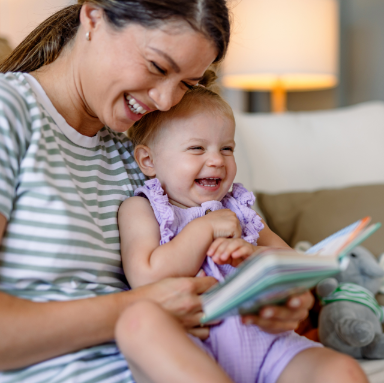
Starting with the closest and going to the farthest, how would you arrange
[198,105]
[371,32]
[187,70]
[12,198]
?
[12,198], [187,70], [198,105], [371,32]

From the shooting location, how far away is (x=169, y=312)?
0.79 metres

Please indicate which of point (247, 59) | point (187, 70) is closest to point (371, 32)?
point (247, 59)

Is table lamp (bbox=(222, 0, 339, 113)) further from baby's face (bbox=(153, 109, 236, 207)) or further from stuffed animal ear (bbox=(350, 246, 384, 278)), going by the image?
baby's face (bbox=(153, 109, 236, 207))

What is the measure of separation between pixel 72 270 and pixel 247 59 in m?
1.99

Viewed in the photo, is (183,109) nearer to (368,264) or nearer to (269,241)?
(269,241)

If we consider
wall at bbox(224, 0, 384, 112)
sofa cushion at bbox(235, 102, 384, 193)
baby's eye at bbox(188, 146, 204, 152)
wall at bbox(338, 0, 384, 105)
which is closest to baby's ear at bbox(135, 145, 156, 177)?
baby's eye at bbox(188, 146, 204, 152)

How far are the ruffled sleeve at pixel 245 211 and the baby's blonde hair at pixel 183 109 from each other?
0.63 feet

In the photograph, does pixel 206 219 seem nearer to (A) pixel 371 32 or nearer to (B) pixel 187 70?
(B) pixel 187 70

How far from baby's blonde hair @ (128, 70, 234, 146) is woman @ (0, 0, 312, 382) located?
0.39 feet

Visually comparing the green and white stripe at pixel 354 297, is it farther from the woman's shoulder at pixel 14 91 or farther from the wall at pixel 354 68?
the wall at pixel 354 68

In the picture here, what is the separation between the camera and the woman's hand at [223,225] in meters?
0.92

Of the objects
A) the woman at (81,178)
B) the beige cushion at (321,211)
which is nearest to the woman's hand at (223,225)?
the woman at (81,178)

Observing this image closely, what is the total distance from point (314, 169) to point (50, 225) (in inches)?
54.3

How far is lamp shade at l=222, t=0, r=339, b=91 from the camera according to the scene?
2486 mm
